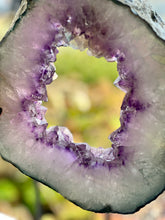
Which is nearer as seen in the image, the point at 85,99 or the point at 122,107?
the point at 122,107

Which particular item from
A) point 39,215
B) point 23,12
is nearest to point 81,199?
point 23,12

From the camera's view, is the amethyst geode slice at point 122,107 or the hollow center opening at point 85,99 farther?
the hollow center opening at point 85,99

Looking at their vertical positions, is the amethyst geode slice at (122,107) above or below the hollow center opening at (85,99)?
above

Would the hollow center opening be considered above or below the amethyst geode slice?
below

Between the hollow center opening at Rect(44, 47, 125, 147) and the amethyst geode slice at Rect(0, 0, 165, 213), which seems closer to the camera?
the amethyst geode slice at Rect(0, 0, 165, 213)

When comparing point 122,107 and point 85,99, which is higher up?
point 122,107
